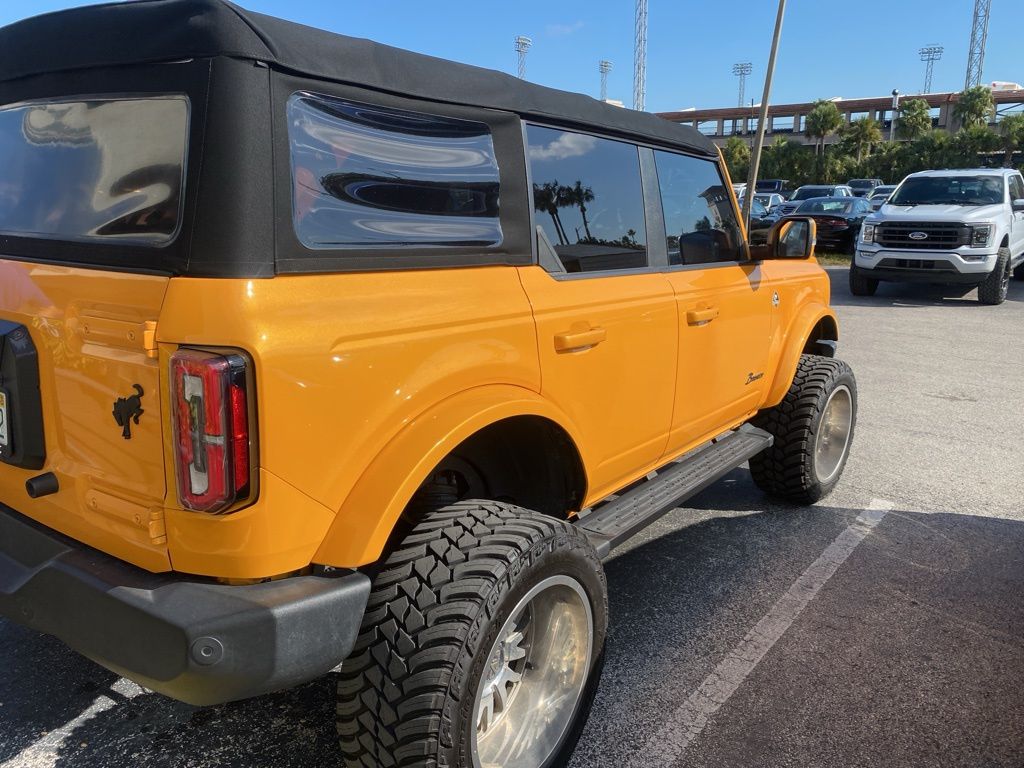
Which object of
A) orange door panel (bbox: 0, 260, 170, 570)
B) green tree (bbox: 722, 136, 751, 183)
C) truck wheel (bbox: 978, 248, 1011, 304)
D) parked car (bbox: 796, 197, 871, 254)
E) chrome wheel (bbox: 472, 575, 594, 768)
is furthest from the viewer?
green tree (bbox: 722, 136, 751, 183)

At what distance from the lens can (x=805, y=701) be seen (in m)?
2.67

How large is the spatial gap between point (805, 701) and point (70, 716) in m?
2.42

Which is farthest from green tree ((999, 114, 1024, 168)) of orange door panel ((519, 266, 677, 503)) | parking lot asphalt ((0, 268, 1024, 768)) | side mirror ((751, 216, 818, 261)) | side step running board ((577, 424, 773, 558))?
orange door panel ((519, 266, 677, 503))

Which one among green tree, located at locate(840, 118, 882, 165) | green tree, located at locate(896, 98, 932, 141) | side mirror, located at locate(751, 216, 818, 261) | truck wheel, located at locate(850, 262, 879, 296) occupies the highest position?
green tree, located at locate(896, 98, 932, 141)

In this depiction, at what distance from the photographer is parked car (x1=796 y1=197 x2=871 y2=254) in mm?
18891

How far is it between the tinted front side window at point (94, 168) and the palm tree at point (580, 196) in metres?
1.28

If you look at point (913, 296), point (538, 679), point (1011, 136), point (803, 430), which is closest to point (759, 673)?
point (538, 679)

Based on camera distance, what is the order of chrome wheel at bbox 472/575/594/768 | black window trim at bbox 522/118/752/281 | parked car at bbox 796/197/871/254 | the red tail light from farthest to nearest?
parked car at bbox 796/197/871/254 < black window trim at bbox 522/118/752/281 < chrome wheel at bbox 472/575/594/768 < the red tail light

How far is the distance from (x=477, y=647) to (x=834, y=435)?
3409mm

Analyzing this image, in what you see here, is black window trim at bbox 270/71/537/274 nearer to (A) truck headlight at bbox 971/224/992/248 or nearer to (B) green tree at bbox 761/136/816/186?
(A) truck headlight at bbox 971/224/992/248

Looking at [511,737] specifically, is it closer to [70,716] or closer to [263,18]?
[70,716]

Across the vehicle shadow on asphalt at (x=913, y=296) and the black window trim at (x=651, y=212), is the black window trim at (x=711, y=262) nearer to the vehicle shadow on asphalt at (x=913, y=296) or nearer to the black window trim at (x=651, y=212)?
the black window trim at (x=651, y=212)

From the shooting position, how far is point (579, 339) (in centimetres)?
242

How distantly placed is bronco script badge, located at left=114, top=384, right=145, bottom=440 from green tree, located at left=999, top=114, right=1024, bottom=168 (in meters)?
56.9
